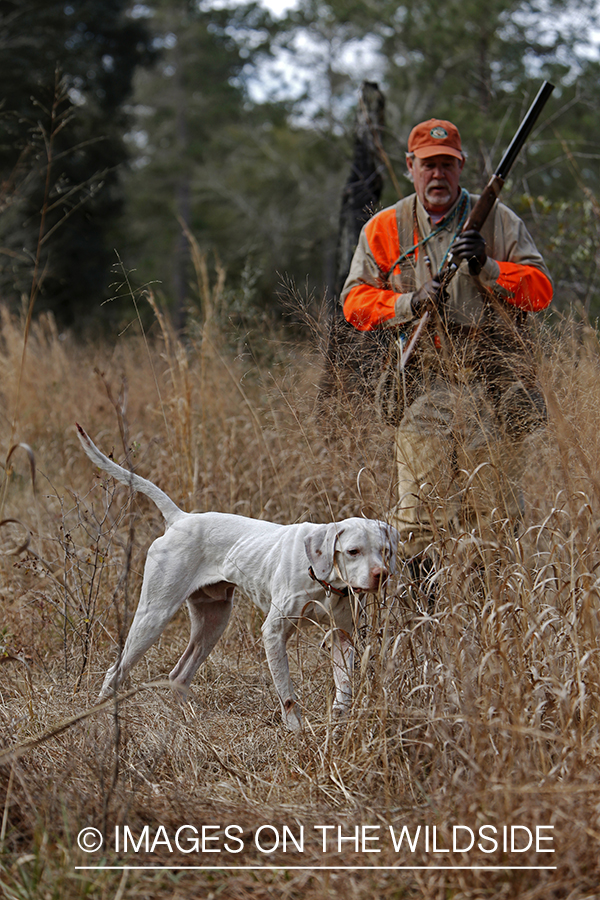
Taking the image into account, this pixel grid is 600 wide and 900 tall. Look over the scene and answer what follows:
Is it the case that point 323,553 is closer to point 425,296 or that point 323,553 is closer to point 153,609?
point 153,609

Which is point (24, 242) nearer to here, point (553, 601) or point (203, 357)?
point (203, 357)

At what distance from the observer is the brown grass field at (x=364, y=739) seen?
5.60 ft

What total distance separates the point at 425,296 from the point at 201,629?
146 centimetres

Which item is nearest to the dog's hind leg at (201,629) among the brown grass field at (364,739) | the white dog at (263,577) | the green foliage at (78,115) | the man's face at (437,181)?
the white dog at (263,577)

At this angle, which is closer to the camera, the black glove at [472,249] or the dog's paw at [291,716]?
the dog's paw at [291,716]

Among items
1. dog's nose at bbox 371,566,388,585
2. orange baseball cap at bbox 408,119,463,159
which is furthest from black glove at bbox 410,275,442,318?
dog's nose at bbox 371,566,388,585

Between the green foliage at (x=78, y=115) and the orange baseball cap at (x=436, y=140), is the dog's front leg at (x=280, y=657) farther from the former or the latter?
the green foliage at (x=78, y=115)

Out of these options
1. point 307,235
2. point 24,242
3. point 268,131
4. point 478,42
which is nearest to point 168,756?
point 478,42

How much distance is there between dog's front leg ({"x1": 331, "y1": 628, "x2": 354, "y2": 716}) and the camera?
2.34 meters

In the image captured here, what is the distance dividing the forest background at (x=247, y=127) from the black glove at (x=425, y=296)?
16.7 inches

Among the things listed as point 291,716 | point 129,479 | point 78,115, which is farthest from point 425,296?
point 78,115

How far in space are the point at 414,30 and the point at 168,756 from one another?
13417 millimetres

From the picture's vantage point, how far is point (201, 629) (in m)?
2.93

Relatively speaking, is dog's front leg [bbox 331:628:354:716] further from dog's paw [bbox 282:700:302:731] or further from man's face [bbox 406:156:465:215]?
man's face [bbox 406:156:465:215]
